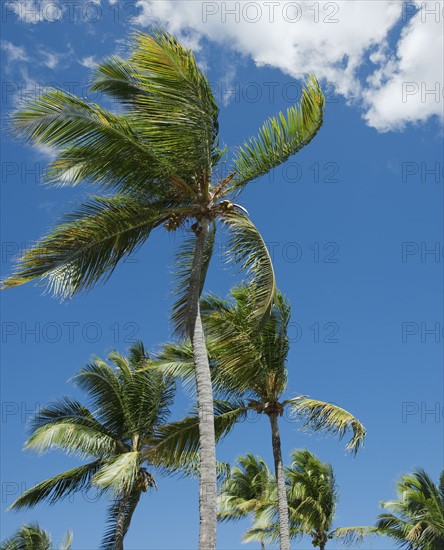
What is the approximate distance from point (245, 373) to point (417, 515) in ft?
47.7

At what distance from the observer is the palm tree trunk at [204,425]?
28.9 feet

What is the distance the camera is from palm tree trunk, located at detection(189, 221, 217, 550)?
8812 millimetres

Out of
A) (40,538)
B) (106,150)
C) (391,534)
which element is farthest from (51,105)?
(40,538)

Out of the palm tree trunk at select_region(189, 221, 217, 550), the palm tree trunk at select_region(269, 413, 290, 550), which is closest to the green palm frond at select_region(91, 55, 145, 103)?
the palm tree trunk at select_region(189, 221, 217, 550)

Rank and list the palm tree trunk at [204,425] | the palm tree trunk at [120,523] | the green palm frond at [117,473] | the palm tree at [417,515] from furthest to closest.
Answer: the palm tree at [417,515] → the palm tree trunk at [120,523] → the green palm frond at [117,473] → the palm tree trunk at [204,425]

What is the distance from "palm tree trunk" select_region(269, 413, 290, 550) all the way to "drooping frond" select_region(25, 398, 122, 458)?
5.29 m

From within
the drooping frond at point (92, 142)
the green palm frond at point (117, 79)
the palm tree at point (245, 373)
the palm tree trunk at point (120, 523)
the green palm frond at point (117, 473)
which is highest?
the green palm frond at point (117, 79)

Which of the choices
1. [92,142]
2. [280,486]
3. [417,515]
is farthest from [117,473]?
[417,515]

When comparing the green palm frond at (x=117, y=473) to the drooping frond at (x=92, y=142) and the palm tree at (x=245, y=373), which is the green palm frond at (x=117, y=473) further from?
the drooping frond at (x=92, y=142)

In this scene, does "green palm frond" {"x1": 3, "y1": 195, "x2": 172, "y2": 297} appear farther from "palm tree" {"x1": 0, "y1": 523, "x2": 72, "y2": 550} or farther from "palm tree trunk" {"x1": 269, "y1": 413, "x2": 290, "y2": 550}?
"palm tree" {"x1": 0, "y1": 523, "x2": 72, "y2": 550}

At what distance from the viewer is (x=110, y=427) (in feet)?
65.0

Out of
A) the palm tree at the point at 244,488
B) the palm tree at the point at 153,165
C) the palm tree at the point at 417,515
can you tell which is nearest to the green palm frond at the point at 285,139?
the palm tree at the point at 153,165

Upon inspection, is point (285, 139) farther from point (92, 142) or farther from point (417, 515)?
point (417, 515)

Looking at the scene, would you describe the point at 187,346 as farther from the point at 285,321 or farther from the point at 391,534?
the point at 391,534
